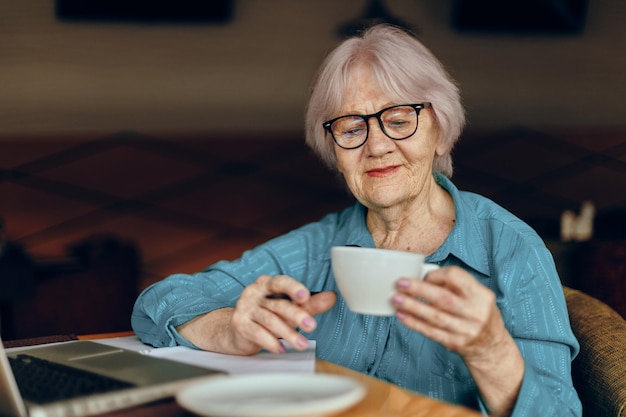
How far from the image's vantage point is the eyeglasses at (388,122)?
1.28m

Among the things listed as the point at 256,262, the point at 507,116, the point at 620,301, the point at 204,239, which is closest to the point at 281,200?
the point at 204,239

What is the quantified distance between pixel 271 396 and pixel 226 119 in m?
2.65

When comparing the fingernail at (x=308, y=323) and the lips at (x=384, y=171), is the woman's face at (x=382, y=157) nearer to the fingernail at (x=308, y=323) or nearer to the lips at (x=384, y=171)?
the lips at (x=384, y=171)

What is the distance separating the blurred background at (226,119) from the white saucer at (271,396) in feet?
7.37

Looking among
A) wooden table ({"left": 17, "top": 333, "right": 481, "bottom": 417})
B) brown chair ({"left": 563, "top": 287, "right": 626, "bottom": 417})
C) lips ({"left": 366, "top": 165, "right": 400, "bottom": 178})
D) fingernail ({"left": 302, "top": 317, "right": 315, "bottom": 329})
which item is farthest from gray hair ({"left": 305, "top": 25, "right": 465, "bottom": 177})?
wooden table ({"left": 17, "top": 333, "right": 481, "bottom": 417})

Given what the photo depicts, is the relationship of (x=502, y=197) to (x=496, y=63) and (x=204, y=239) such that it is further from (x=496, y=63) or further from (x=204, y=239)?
(x=204, y=239)

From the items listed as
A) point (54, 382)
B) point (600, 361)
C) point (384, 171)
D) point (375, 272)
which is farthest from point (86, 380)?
point (600, 361)

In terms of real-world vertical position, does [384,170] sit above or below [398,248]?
above

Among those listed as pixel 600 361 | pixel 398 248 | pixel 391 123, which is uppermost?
pixel 391 123

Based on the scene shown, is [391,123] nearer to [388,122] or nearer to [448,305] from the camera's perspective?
[388,122]

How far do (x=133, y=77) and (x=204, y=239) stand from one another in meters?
0.73

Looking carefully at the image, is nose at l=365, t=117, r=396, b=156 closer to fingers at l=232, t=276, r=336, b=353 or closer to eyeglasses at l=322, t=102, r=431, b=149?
eyeglasses at l=322, t=102, r=431, b=149

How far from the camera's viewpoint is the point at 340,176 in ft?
5.20

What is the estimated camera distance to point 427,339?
1168 millimetres
